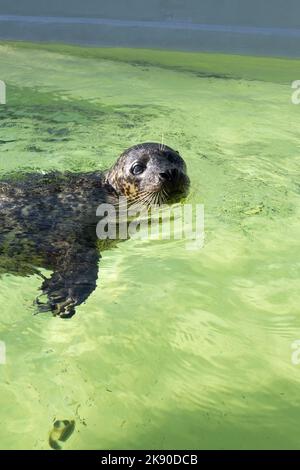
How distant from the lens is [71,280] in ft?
12.3

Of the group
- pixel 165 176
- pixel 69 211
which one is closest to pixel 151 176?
pixel 165 176

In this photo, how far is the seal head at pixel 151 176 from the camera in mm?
4754

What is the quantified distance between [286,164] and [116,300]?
2.99 m

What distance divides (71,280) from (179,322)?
694 millimetres

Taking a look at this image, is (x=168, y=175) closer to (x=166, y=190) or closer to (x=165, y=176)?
(x=165, y=176)

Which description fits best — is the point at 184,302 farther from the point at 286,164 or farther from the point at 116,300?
the point at 286,164

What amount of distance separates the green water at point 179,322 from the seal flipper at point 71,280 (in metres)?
0.07

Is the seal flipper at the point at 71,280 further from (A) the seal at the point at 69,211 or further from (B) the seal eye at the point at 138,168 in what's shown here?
(B) the seal eye at the point at 138,168

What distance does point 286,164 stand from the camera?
241 inches

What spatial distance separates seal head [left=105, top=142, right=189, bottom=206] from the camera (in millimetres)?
4754

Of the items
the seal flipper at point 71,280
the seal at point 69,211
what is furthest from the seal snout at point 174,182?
the seal flipper at point 71,280

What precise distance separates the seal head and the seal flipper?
2.64 feet

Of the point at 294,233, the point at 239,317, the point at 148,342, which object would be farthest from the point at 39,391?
the point at 294,233

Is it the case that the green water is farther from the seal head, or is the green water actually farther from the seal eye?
the seal eye
